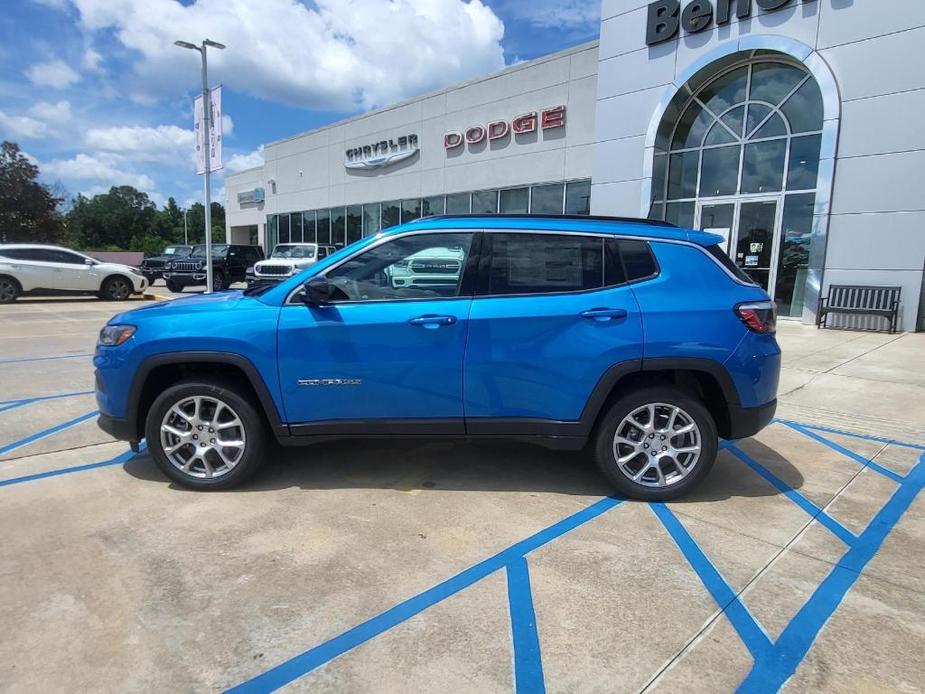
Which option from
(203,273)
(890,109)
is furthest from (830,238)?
(203,273)

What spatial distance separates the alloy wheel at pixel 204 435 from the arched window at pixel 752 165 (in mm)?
10685

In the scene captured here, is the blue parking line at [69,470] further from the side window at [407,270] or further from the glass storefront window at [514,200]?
the glass storefront window at [514,200]

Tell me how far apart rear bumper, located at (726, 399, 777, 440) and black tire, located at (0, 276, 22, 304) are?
62.5 feet

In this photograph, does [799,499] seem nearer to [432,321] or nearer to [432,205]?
[432,321]

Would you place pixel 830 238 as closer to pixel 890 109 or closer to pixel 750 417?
pixel 890 109

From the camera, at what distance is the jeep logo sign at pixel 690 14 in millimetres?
12922

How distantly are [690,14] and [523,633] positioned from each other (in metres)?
15.2

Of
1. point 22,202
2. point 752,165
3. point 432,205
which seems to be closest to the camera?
point 752,165

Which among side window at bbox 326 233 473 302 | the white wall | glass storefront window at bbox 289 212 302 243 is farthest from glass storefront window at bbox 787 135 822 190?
glass storefront window at bbox 289 212 302 243

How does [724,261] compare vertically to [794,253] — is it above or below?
below

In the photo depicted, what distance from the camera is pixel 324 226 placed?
28500 mm

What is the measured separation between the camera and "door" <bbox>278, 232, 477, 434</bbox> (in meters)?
3.63

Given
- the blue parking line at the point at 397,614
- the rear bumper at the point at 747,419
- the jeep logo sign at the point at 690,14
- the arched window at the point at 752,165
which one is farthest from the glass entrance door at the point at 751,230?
the blue parking line at the point at 397,614

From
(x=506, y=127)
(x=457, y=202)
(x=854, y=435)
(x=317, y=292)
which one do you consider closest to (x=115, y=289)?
(x=457, y=202)
